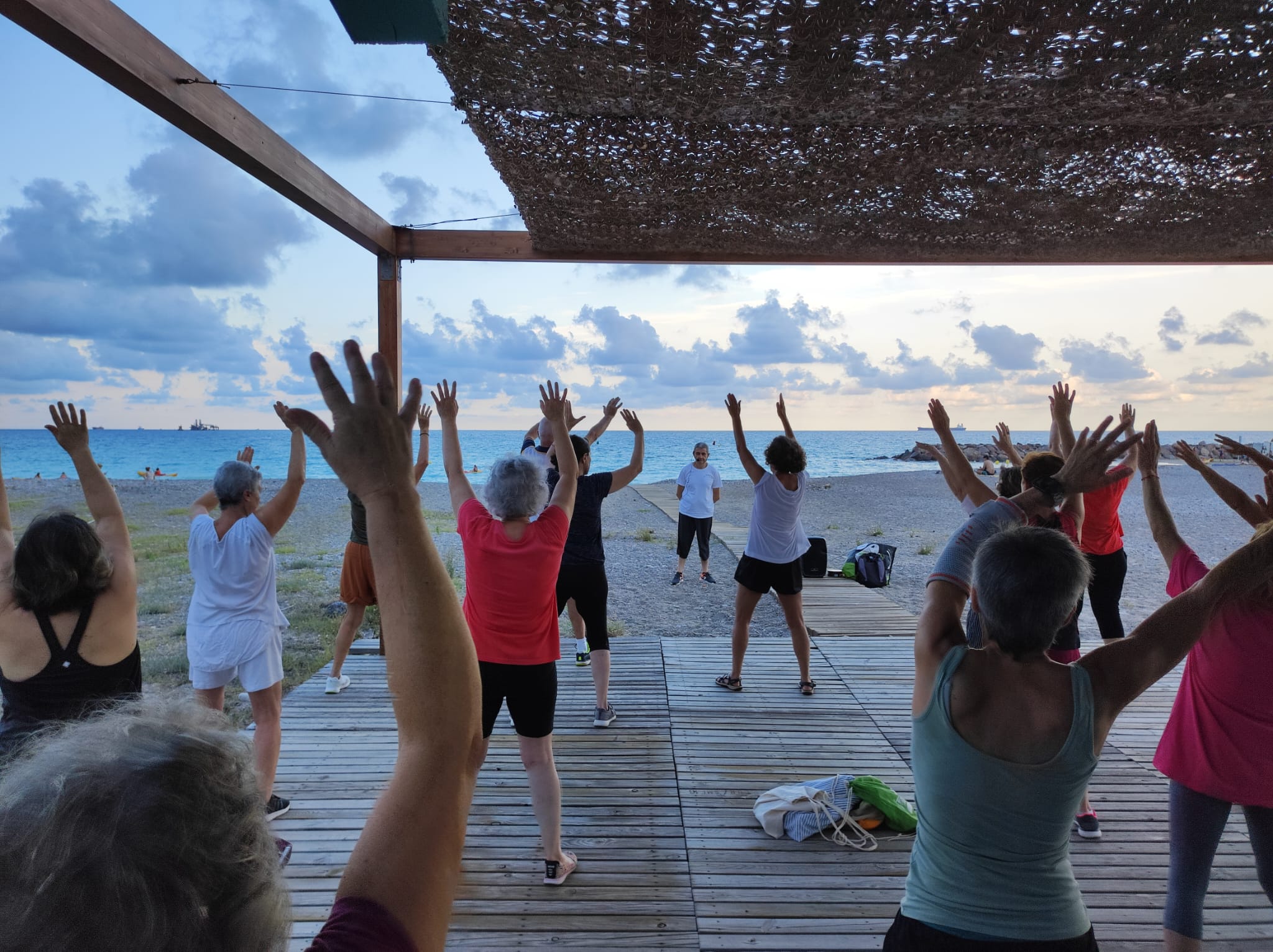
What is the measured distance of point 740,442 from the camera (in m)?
4.66

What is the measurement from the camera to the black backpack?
8555 mm

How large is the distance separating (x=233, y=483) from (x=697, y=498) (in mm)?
6527

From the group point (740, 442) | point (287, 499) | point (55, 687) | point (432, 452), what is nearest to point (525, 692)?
point (287, 499)

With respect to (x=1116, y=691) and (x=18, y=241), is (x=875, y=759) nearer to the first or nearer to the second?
(x=1116, y=691)

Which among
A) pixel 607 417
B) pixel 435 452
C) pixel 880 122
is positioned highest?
pixel 880 122

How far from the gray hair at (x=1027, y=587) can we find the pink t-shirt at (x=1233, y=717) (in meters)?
0.83

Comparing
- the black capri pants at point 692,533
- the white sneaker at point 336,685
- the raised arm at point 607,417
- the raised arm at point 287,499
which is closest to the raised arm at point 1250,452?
the raised arm at point 607,417

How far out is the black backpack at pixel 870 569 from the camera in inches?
337

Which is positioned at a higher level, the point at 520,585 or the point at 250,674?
the point at 520,585

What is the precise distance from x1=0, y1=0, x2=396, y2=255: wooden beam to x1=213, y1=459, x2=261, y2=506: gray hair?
4.11ft

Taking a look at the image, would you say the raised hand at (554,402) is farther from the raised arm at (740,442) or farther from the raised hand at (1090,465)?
the raised hand at (1090,465)

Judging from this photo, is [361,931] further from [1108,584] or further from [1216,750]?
[1108,584]

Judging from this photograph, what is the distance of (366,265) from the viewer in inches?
199

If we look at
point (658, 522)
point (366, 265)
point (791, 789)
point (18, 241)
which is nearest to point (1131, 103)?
point (791, 789)
